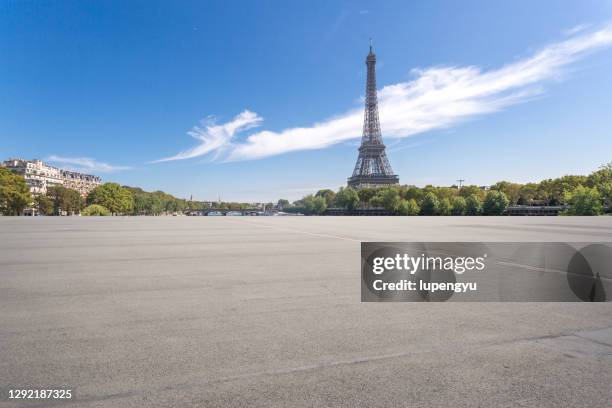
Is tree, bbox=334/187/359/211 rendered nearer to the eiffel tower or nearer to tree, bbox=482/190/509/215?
the eiffel tower

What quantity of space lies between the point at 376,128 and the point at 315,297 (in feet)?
357

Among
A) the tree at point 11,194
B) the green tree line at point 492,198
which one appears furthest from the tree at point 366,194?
the tree at point 11,194

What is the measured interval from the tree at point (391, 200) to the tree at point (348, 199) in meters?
15.5

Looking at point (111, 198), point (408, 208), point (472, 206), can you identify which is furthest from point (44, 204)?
point (472, 206)

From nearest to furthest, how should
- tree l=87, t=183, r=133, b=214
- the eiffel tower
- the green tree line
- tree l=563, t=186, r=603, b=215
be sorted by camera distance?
tree l=563, t=186, r=603, b=215 → the green tree line → tree l=87, t=183, r=133, b=214 → the eiffel tower

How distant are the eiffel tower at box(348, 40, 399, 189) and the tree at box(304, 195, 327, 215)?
2018cm

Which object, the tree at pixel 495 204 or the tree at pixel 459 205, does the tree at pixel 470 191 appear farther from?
the tree at pixel 495 204

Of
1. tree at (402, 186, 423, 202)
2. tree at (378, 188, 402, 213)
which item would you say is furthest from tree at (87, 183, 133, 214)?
tree at (402, 186, 423, 202)

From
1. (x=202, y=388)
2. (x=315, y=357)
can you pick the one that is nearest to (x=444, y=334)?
(x=315, y=357)

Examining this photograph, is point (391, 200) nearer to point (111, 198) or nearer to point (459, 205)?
point (459, 205)

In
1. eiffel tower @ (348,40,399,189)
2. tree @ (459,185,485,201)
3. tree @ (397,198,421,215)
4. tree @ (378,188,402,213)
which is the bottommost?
tree @ (397,198,421,215)

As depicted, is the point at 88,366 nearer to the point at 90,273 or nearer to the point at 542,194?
the point at 90,273

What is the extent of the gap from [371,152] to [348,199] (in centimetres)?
1694

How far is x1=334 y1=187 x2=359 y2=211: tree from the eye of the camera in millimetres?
120312
